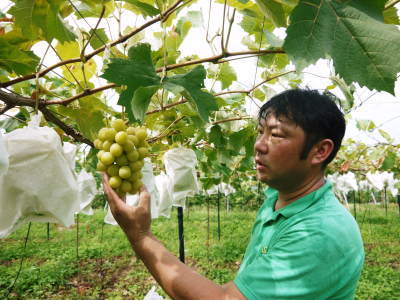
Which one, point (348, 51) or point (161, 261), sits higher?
point (348, 51)

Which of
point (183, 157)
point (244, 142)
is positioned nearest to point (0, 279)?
point (183, 157)

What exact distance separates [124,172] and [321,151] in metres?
0.98

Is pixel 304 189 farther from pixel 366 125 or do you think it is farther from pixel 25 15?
pixel 366 125

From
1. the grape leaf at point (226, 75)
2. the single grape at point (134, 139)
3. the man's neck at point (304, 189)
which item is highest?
the grape leaf at point (226, 75)

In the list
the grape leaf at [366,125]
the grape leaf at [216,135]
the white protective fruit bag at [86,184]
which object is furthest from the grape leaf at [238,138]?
the grape leaf at [366,125]

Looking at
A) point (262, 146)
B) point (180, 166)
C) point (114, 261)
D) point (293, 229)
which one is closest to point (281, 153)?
point (262, 146)

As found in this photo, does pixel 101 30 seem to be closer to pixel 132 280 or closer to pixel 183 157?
pixel 183 157

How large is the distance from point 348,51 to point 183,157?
258 centimetres

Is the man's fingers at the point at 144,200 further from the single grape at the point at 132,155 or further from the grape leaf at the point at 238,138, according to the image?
the grape leaf at the point at 238,138

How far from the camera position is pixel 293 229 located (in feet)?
4.65

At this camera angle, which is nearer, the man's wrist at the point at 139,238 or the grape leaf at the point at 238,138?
the man's wrist at the point at 139,238

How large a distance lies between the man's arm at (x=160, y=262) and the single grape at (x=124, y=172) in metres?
0.09

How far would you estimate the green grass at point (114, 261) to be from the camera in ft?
20.6

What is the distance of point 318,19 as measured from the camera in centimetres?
81
